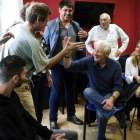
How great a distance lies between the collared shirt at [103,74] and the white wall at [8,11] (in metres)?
1.79

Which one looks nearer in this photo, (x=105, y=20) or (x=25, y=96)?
(x=25, y=96)

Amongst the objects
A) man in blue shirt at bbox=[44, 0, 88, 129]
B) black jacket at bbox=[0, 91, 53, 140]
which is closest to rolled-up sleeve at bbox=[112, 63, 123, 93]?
man in blue shirt at bbox=[44, 0, 88, 129]

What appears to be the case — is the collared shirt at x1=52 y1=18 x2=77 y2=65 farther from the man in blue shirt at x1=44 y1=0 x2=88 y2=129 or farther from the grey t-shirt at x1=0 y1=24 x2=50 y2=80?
the grey t-shirt at x1=0 y1=24 x2=50 y2=80

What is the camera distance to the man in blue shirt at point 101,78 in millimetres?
2052

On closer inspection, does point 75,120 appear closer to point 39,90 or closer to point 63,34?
point 39,90

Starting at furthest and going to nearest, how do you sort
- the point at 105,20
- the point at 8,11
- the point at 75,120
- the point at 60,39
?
the point at 8,11, the point at 105,20, the point at 75,120, the point at 60,39

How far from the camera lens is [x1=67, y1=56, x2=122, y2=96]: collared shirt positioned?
2.14 meters

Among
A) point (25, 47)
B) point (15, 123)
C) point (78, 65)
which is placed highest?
point (25, 47)

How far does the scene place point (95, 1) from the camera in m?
4.32

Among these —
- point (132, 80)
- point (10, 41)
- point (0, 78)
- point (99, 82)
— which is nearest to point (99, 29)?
point (132, 80)

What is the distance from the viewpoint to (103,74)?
84.6 inches

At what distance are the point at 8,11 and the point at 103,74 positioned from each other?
2.23 m

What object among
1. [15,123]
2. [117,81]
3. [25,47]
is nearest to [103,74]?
[117,81]

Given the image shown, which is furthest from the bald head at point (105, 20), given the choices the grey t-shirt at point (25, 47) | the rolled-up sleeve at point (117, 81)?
the grey t-shirt at point (25, 47)
